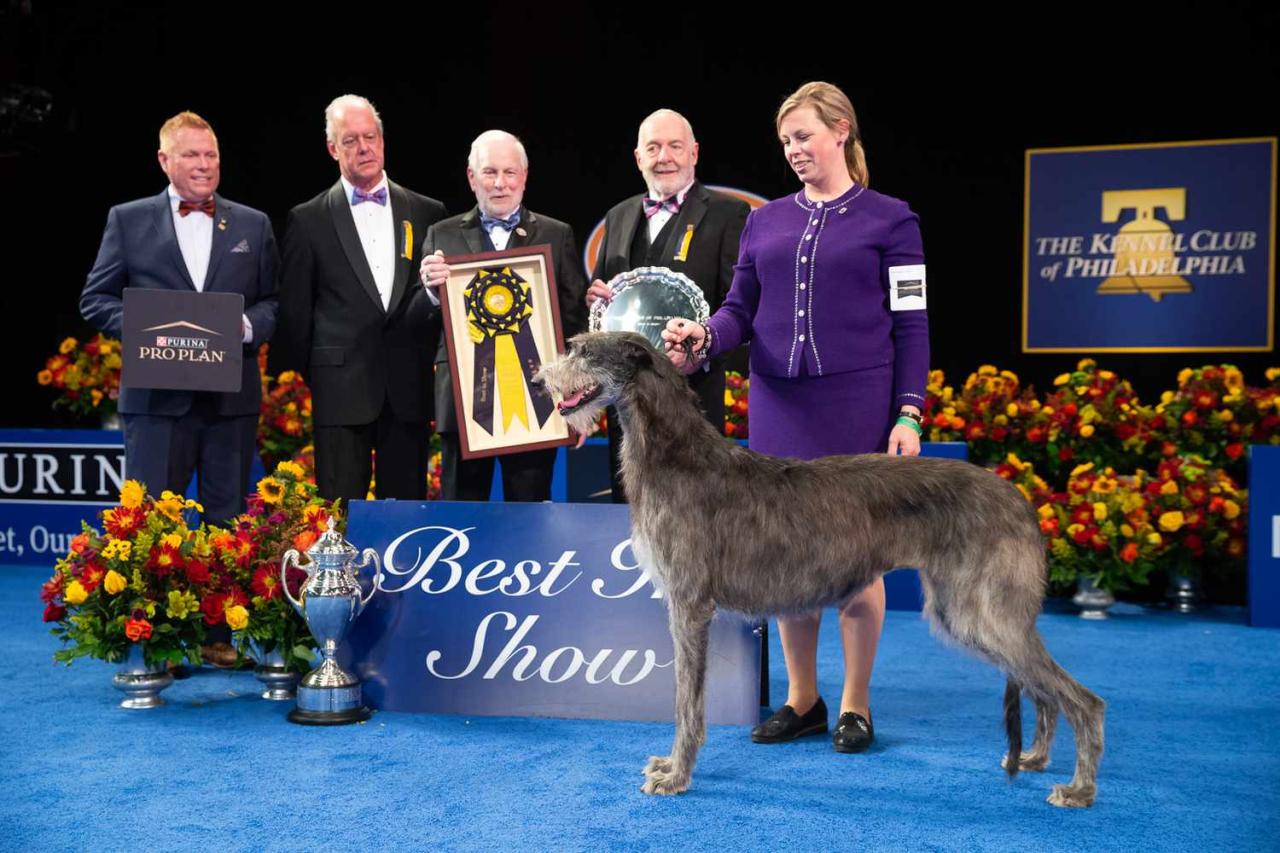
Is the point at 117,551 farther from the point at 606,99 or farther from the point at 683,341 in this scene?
the point at 606,99

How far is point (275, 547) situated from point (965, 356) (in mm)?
4785

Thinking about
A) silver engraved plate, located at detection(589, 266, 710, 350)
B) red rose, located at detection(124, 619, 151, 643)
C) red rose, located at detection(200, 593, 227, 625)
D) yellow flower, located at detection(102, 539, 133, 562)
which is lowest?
red rose, located at detection(124, 619, 151, 643)

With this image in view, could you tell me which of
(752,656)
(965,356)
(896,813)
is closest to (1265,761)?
(896,813)

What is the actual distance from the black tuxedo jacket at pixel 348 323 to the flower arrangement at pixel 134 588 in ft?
2.11

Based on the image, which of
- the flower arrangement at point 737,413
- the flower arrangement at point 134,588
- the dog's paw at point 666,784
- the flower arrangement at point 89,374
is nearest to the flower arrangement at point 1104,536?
the flower arrangement at point 737,413

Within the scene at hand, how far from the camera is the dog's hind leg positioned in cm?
323

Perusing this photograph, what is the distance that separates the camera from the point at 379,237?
4344 mm

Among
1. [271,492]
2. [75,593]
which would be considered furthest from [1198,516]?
[75,593]

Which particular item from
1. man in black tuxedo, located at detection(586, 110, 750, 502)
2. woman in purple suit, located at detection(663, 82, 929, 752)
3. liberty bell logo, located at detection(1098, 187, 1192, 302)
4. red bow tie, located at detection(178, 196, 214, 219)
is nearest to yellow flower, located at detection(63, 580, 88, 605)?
red bow tie, located at detection(178, 196, 214, 219)

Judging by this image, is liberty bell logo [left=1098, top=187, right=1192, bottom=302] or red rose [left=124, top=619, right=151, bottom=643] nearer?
red rose [left=124, top=619, right=151, bottom=643]

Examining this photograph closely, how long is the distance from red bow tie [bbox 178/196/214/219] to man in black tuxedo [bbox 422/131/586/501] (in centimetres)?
92

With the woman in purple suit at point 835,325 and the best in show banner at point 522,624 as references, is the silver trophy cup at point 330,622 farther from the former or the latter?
the woman in purple suit at point 835,325

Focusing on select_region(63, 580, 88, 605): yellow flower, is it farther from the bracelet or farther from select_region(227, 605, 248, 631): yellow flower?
the bracelet

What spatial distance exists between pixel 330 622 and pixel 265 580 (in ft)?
1.37
